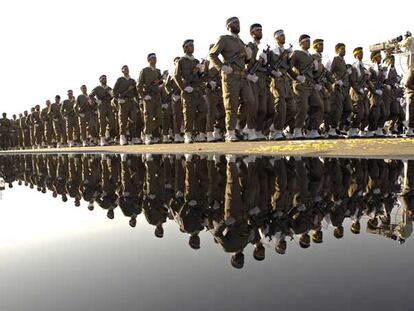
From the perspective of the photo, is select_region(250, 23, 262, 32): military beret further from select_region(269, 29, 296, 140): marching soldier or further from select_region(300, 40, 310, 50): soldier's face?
select_region(300, 40, 310, 50): soldier's face

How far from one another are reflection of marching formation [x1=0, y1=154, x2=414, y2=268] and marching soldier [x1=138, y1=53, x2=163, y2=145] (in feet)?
33.5

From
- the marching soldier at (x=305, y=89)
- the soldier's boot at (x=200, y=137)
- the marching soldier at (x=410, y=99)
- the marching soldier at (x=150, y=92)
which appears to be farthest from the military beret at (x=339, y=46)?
the marching soldier at (x=150, y=92)

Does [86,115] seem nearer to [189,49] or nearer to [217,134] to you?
[189,49]

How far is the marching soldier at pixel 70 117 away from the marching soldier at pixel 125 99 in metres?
7.35

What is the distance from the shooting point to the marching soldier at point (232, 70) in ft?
33.8

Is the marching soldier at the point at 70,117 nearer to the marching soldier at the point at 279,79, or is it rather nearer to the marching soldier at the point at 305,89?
the marching soldier at the point at 279,79

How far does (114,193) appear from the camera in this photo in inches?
177

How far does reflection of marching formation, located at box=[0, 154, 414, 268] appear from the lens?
2.48 metres

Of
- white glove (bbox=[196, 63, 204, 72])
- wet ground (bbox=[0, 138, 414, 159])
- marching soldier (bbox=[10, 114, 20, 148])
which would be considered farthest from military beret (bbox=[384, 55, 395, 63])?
marching soldier (bbox=[10, 114, 20, 148])

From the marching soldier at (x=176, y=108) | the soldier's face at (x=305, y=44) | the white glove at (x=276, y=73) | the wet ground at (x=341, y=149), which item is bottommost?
the wet ground at (x=341, y=149)

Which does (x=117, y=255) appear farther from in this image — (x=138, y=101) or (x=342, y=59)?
(x=138, y=101)

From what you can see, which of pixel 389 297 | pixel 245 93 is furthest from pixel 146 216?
pixel 245 93

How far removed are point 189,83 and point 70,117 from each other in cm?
1301

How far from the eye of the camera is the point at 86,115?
22.8 meters
